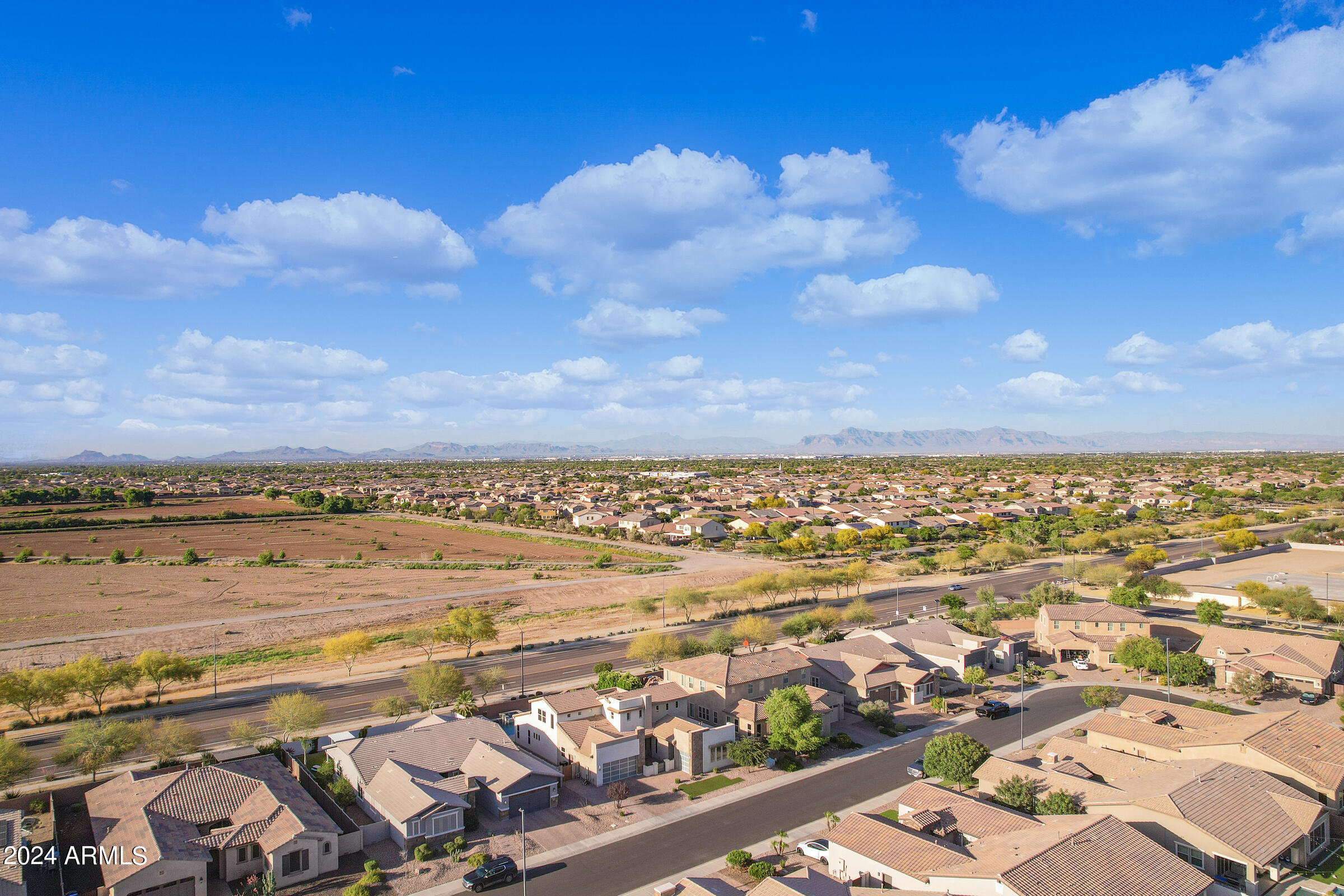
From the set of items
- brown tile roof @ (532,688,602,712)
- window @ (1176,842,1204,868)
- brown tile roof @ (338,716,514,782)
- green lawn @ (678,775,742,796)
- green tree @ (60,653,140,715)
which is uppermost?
green tree @ (60,653,140,715)

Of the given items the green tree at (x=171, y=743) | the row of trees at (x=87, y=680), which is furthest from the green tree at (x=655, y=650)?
the row of trees at (x=87, y=680)

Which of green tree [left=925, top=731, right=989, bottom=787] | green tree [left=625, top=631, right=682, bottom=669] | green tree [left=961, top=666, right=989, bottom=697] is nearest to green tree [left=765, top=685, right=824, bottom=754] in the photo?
green tree [left=925, top=731, right=989, bottom=787]

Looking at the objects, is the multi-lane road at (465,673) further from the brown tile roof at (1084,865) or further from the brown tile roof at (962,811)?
the brown tile roof at (1084,865)

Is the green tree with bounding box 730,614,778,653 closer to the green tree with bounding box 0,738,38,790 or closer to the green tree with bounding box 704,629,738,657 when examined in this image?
the green tree with bounding box 704,629,738,657

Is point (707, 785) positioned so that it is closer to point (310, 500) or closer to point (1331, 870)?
point (1331, 870)

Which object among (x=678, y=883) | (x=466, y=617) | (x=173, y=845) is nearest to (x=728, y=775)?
(x=678, y=883)

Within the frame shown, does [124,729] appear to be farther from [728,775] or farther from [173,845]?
[728,775]
